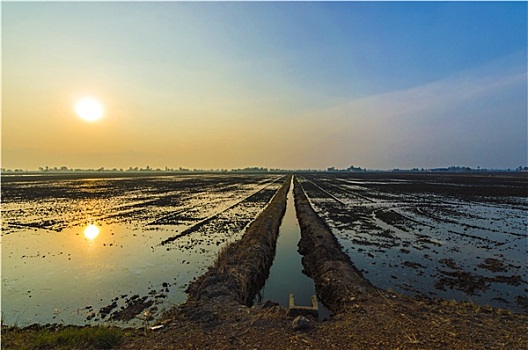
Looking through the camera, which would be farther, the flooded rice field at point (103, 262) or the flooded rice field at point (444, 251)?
the flooded rice field at point (444, 251)

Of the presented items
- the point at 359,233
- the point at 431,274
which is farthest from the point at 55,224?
the point at 431,274

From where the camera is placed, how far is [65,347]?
762 cm

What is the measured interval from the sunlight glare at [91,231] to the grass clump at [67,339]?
46.9 ft

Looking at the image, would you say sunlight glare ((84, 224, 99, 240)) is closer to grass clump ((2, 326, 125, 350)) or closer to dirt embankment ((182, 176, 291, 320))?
dirt embankment ((182, 176, 291, 320))

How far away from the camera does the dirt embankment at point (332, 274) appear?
11.1 meters

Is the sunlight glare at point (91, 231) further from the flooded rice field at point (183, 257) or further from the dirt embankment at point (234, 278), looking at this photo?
the dirt embankment at point (234, 278)

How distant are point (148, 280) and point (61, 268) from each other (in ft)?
18.2

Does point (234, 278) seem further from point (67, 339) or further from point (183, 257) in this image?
point (67, 339)

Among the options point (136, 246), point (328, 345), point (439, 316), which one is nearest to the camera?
point (328, 345)

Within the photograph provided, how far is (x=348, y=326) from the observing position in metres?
8.40

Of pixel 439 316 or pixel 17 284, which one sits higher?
pixel 439 316

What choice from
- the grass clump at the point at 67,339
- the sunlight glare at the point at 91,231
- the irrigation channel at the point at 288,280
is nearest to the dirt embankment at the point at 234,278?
the irrigation channel at the point at 288,280

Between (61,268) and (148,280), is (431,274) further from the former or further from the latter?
(61,268)

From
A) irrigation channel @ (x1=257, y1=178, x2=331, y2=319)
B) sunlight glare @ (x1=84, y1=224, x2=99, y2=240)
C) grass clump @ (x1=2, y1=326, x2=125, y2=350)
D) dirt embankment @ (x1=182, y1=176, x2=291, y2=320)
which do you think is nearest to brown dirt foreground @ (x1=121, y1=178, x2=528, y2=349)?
dirt embankment @ (x1=182, y1=176, x2=291, y2=320)
